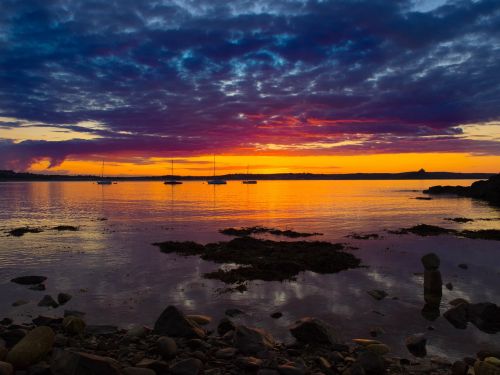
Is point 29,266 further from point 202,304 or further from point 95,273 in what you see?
point 202,304

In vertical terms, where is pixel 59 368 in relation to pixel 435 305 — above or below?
above

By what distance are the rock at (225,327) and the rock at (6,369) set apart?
242 inches

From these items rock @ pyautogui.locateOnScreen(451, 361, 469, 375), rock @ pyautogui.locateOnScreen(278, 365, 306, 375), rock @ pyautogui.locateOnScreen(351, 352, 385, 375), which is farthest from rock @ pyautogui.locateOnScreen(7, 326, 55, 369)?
rock @ pyautogui.locateOnScreen(451, 361, 469, 375)

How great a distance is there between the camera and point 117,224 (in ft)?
150

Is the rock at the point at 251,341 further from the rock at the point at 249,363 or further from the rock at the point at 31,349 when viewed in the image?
the rock at the point at 31,349

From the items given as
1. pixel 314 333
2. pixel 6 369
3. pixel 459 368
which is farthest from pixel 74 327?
pixel 459 368

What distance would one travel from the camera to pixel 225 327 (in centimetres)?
1317

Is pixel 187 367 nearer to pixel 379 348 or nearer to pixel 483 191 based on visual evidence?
pixel 379 348

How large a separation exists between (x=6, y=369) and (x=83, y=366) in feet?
6.41

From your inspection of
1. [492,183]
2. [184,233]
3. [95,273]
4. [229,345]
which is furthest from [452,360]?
[492,183]

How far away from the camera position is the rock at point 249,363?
9.95 m

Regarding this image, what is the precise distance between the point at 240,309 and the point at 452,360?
7932mm

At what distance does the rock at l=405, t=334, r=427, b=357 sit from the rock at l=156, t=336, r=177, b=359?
7.29m

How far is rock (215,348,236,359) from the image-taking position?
10.7 meters
